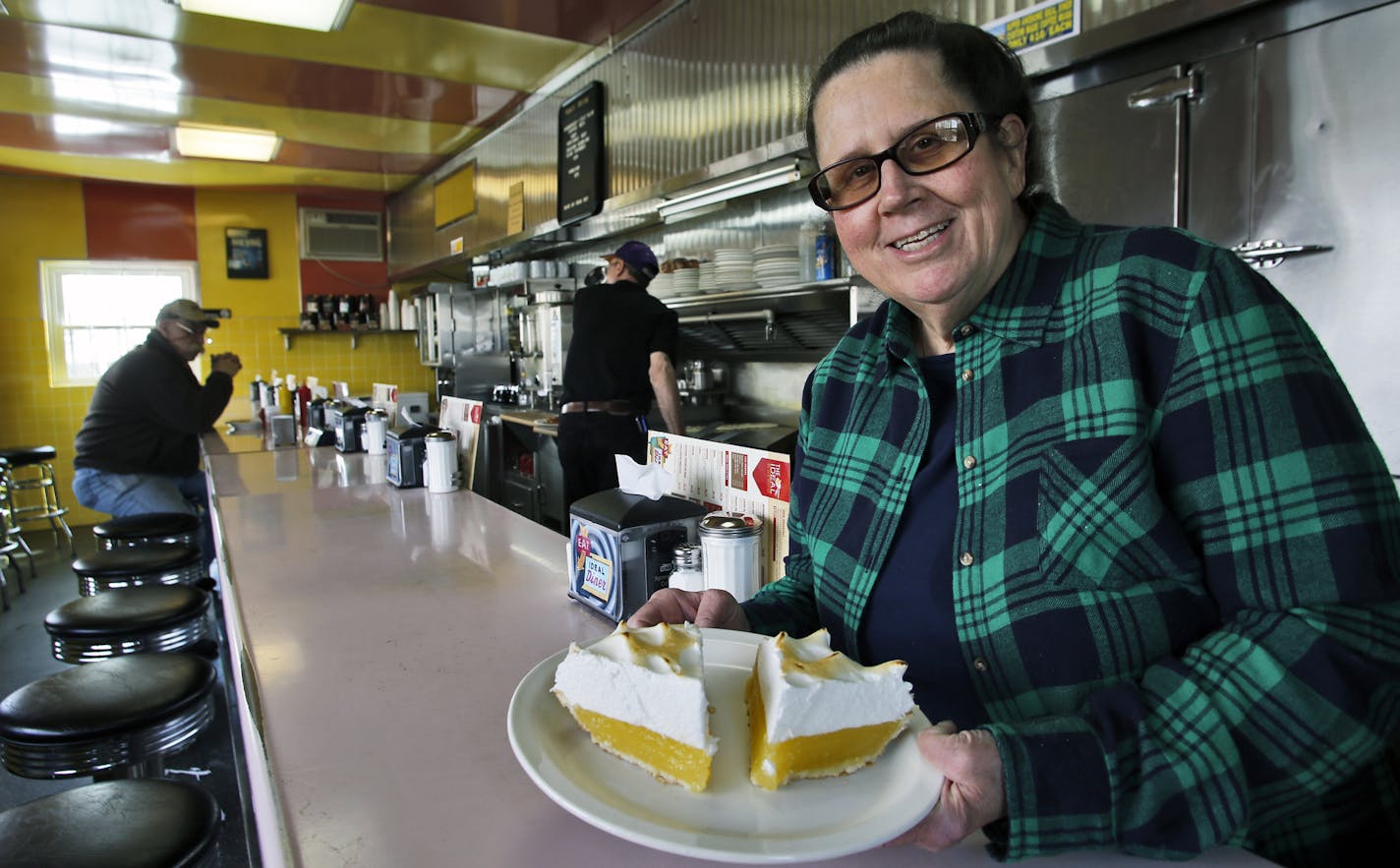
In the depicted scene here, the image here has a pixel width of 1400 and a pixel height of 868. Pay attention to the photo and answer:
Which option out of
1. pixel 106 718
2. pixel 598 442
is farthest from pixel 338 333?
pixel 106 718

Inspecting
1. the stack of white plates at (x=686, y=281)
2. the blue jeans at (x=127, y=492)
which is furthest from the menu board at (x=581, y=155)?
the blue jeans at (x=127, y=492)

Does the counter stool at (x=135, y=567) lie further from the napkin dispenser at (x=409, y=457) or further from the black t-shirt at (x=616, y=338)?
the black t-shirt at (x=616, y=338)

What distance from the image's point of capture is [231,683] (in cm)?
383

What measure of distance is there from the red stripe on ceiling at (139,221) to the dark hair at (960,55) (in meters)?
9.25

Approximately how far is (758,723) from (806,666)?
10cm

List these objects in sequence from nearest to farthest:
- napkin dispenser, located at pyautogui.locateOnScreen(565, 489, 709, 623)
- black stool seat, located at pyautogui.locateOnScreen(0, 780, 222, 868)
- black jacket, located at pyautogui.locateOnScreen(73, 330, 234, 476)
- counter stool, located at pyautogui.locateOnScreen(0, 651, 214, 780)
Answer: black stool seat, located at pyautogui.locateOnScreen(0, 780, 222, 868)
napkin dispenser, located at pyautogui.locateOnScreen(565, 489, 709, 623)
counter stool, located at pyautogui.locateOnScreen(0, 651, 214, 780)
black jacket, located at pyautogui.locateOnScreen(73, 330, 234, 476)

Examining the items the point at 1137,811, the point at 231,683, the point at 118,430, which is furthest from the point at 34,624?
the point at 1137,811

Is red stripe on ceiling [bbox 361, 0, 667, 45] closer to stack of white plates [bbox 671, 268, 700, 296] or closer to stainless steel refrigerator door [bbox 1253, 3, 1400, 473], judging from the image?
stack of white plates [bbox 671, 268, 700, 296]

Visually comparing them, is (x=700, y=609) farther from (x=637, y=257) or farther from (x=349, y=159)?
(x=349, y=159)

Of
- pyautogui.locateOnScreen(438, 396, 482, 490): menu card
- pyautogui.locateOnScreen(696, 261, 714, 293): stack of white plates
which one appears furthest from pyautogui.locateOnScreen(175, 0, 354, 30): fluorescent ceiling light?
pyautogui.locateOnScreen(438, 396, 482, 490): menu card

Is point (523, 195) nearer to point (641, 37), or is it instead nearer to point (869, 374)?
point (641, 37)

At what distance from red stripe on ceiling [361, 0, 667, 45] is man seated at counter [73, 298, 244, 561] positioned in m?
2.17

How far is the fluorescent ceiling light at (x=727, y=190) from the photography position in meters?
3.71

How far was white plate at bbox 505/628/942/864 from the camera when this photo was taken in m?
0.69
